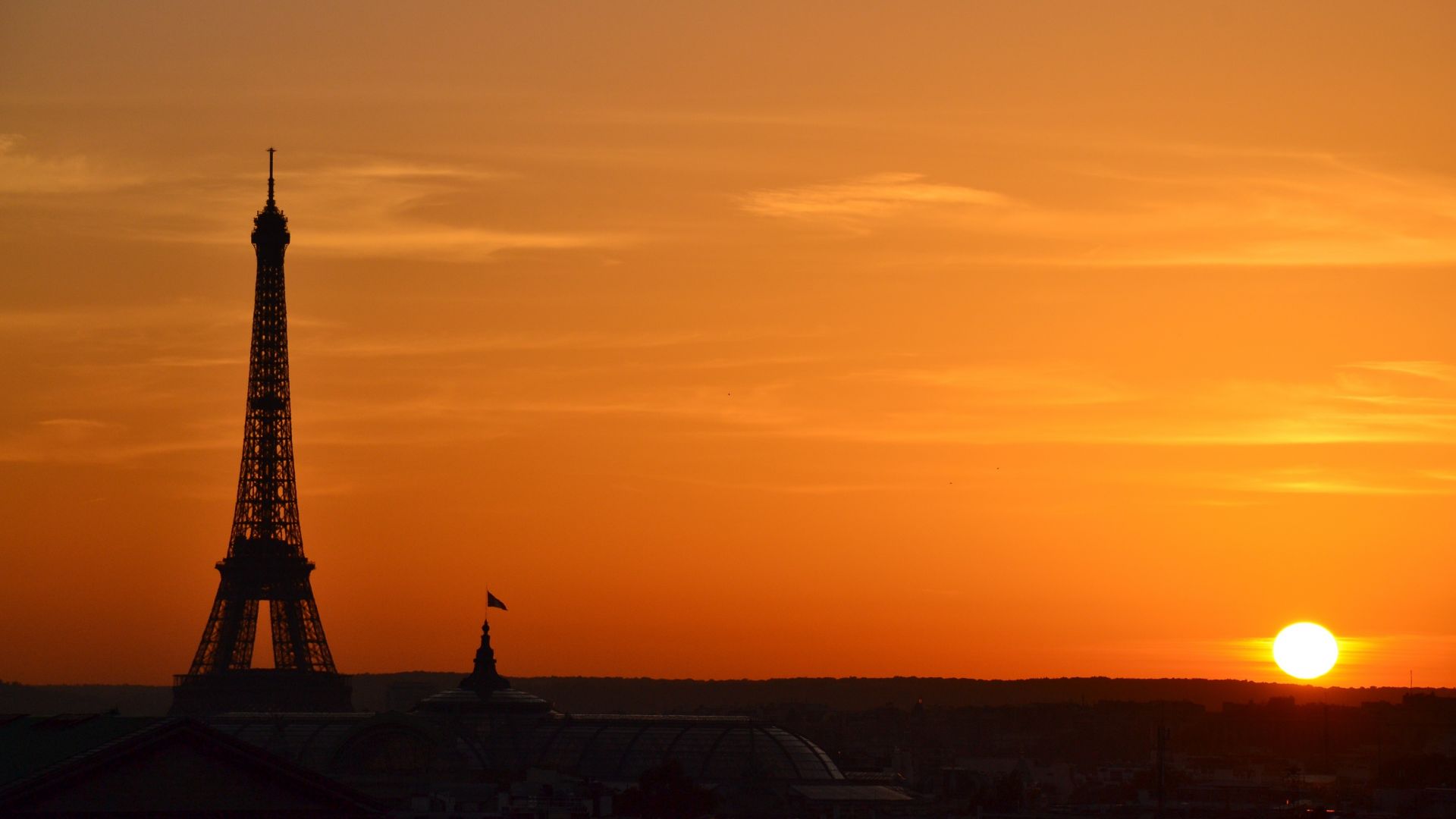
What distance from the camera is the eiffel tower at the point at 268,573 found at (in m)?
183

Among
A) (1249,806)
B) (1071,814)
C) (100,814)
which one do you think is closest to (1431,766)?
(1249,806)

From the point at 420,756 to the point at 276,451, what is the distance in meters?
48.0

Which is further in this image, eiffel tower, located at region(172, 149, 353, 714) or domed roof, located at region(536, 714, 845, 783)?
eiffel tower, located at region(172, 149, 353, 714)

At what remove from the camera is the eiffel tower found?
600ft

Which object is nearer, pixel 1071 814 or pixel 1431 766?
pixel 1071 814

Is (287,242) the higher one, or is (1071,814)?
(287,242)

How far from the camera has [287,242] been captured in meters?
184

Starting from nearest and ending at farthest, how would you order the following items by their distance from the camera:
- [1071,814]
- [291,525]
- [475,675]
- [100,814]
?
[100,814] → [1071,814] → [475,675] → [291,525]

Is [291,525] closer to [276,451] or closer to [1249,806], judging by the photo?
[276,451]

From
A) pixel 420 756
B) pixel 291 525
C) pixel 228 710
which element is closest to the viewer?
pixel 420 756

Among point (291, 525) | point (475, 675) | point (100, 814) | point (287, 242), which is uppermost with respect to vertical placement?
point (287, 242)

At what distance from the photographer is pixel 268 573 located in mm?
185875

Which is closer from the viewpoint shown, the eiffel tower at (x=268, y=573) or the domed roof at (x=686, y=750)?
the domed roof at (x=686, y=750)

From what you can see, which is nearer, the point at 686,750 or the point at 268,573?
the point at 686,750
